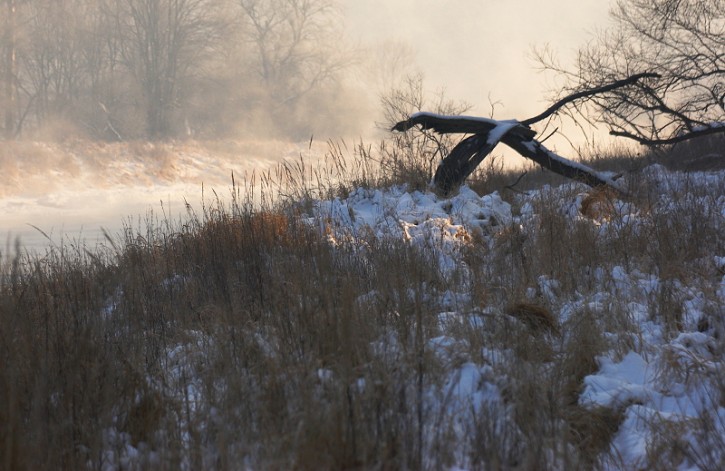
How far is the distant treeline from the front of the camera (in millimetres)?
35750

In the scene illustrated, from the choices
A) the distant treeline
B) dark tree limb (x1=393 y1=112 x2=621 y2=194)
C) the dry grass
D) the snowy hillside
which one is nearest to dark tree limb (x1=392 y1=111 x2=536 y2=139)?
dark tree limb (x1=393 y1=112 x2=621 y2=194)

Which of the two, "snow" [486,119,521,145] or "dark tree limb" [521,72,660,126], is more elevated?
"dark tree limb" [521,72,660,126]

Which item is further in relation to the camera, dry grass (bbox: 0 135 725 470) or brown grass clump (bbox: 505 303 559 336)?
brown grass clump (bbox: 505 303 559 336)

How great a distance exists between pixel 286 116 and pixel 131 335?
3934 cm

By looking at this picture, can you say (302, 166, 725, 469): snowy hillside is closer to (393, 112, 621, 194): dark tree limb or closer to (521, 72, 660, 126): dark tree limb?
(393, 112, 621, 194): dark tree limb

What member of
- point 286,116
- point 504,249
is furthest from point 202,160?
point 504,249

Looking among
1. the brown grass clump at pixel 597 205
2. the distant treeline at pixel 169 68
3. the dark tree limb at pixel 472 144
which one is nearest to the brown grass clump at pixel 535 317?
the brown grass clump at pixel 597 205

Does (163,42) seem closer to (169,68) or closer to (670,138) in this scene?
(169,68)

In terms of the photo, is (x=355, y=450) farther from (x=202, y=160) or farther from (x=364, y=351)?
(x=202, y=160)

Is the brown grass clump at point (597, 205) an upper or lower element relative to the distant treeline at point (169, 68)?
lower

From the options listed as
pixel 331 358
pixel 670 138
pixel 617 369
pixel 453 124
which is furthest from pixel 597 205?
pixel 331 358

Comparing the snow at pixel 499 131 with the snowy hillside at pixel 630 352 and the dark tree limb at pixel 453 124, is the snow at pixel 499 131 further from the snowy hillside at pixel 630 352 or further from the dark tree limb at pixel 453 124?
the snowy hillside at pixel 630 352

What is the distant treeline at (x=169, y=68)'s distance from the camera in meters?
35.8

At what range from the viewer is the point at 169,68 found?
3662 centimetres
